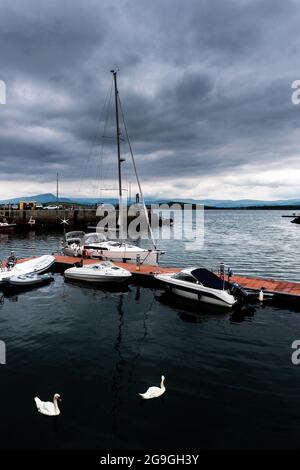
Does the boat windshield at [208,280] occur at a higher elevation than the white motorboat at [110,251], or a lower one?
lower

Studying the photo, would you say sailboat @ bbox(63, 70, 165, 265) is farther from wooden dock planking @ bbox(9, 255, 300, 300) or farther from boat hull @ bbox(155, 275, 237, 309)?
boat hull @ bbox(155, 275, 237, 309)

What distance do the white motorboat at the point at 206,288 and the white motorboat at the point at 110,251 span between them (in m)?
8.91

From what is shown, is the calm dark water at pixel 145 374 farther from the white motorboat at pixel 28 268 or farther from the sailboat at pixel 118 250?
the sailboat at pixel 118 250

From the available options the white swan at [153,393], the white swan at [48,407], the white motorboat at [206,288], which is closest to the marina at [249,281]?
the white motorboat at [206,288]

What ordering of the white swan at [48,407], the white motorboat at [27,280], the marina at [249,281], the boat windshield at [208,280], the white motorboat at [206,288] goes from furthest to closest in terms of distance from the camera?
the white motorboat at [27,280]
the marina at [249,281]
the boat windshield at [208,280]
the white motorboat at [206,288]
the white swan at [48,407]

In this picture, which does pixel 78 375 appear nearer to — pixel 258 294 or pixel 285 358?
pixel 285 358

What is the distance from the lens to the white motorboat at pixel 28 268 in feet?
86.5

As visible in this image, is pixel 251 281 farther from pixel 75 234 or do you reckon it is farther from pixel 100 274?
pixel 75 234

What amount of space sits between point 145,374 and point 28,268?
19402mm

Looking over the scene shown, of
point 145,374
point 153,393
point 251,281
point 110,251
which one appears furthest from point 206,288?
point 110,251

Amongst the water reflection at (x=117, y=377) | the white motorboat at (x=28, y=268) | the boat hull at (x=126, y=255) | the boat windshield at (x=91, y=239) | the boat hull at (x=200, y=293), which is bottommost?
the water reflection at (x=117, y=377)

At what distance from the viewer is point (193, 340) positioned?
16781 millimetres

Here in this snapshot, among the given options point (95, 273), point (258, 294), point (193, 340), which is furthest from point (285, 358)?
point (95, 273)

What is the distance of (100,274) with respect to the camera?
88.8 ft
